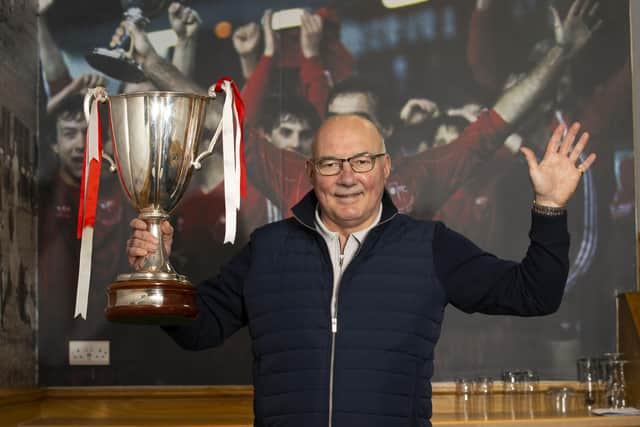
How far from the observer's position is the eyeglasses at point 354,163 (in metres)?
2.98

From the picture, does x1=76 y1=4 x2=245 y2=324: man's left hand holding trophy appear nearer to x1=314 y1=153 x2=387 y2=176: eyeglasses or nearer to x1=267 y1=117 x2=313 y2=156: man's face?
x1=314 y1=153 x2=387 y2=176: eyeglasses

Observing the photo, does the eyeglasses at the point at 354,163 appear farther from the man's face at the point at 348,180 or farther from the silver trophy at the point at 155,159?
the silver trophy at the point at 155,159

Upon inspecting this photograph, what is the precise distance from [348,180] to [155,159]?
1.79 ft

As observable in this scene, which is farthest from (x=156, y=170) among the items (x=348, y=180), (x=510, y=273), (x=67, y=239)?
(x=67, y=239)

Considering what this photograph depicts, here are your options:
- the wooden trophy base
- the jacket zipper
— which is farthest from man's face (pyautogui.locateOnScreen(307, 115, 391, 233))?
the wooden trophy base

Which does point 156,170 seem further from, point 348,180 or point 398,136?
point 398,136

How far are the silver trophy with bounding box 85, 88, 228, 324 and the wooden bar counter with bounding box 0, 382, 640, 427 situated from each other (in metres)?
1.30

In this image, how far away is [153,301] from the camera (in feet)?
9.39

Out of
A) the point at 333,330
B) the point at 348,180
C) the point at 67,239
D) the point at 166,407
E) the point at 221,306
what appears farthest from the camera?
the point at 67,239

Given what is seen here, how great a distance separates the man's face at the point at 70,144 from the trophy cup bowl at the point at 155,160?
159 cm

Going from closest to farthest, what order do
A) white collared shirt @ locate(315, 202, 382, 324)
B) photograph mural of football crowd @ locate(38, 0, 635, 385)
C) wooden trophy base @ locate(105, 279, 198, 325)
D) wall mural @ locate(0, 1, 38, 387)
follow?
wooden trophy base @ locate(105, 279, 198, 325) → white collared shirt @ locate(315, 202, 382, 324) → wall mural @ locate(0, 1, 38, 387) → photograph mural of football crowd @ locate(38, 0, 635, 385)

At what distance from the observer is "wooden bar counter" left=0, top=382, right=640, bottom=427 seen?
4176 mm

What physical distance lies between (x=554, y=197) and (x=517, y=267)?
26cm

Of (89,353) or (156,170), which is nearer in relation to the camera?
(156,170)
